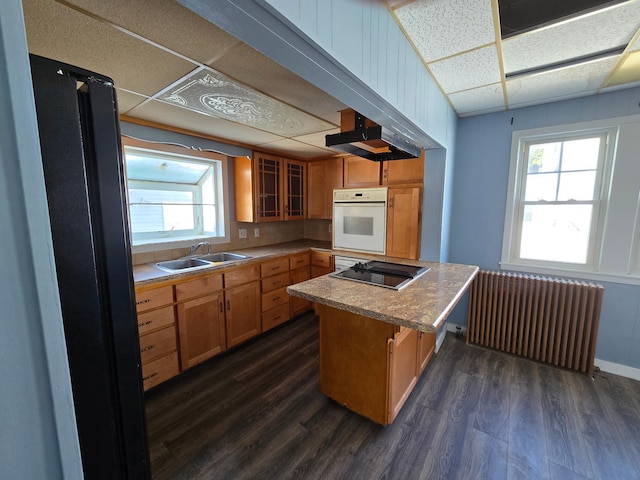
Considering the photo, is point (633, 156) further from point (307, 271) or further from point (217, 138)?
point (217, 138)

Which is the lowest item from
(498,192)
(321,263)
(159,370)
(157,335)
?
(159,370)

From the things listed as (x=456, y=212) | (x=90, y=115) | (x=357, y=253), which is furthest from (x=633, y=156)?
Answer: (x=90, y=115)

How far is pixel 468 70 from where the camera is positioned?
182 centimetres

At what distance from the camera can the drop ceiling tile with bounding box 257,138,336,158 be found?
115 inches

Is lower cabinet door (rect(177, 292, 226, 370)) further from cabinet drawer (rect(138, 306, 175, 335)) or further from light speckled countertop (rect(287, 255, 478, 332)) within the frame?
light speckled countertop (rect(287, 255, 478, 332))

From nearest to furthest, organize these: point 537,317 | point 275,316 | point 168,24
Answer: point 168,24, point 537,317, point 275,316

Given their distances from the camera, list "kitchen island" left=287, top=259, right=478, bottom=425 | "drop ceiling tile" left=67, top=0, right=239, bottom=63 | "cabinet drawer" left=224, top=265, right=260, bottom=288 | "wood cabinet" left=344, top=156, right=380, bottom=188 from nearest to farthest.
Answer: "drop ceiling tile" left=67, top=0, right=239, bottom=63 < "kitchen island" left=287, top=259, right=478, bottom=425 < "cabinet drawer" left=224, top=265, right=260, bottom=288 < "wood cabinet" left=344, top=156, right=380, bottom=188

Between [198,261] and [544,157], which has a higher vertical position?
[544,157]

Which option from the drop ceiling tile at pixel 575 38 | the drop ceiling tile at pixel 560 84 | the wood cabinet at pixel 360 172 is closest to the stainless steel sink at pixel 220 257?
the wood cabinet at pixel 360 172

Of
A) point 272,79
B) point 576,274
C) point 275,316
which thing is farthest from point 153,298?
point 576,274

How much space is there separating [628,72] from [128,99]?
11.4ft

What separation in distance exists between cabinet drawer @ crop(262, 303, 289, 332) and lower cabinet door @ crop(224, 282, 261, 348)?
87 mm

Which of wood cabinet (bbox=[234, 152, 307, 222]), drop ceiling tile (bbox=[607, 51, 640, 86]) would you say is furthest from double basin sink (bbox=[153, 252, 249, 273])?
drop ceiling tile (bbox=[607, 51, 640, 86])

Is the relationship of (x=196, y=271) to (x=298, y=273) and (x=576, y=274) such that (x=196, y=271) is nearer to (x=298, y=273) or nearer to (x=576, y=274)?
(x=298, y=273)
